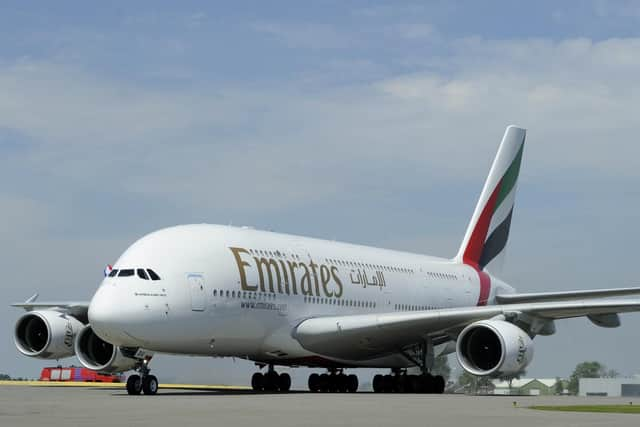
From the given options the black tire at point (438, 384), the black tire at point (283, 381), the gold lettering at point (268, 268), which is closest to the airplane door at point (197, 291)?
the gold lettering at point (268, 268)

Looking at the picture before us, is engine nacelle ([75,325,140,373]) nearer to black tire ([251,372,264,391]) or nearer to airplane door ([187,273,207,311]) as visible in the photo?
black tire ([251,372,264,391])

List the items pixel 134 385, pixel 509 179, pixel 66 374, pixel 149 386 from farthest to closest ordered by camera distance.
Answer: pixel 509 179 → pixel 66 374 → pixel 149 386 → pixel 134 385

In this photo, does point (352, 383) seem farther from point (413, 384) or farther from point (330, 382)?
point (413, 384)

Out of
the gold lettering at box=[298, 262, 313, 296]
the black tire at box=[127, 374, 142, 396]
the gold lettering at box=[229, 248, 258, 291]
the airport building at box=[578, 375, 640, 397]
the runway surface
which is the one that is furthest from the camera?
the airport building at box=[578, 375, 640, 397]

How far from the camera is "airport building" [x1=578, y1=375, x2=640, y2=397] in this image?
33.0 metres

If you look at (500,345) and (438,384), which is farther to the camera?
(438,384)

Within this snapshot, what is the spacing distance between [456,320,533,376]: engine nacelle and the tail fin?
33.7 feet

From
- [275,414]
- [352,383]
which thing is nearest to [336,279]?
[352,383]

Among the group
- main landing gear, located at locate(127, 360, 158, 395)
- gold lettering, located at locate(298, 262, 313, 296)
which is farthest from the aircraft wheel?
main landing gear, located at locate(127, 360, 158, 395)

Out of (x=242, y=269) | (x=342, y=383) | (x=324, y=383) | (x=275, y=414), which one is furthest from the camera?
(x=342, y=383)

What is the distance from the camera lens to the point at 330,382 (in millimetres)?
27750

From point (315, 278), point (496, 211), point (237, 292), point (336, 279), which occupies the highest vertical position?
point (496, 211)

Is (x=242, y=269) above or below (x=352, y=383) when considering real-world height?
above

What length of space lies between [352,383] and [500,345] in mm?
5375
